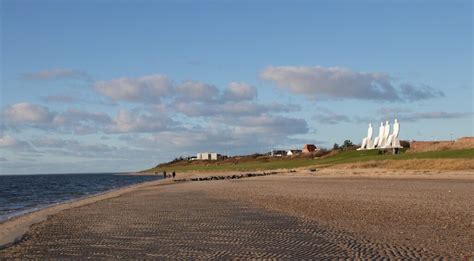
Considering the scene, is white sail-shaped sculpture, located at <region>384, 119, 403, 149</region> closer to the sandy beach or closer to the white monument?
the white monument

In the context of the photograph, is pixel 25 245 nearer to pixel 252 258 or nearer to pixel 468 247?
pixel 252 258

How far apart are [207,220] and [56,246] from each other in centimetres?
683

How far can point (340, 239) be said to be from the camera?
15.5 m

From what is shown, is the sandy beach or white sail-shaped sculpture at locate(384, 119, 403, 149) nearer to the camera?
the sandy beach

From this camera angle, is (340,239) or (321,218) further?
(321,218)

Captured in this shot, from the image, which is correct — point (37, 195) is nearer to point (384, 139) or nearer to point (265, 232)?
point (265, 232)

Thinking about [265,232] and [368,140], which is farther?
[368,140]

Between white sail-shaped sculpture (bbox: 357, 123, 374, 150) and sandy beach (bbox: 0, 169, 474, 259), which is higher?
white sail-shaped sculpture (bbox: 357, 123, 374, 150)

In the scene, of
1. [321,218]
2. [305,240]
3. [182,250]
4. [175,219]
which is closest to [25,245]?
[182,250]

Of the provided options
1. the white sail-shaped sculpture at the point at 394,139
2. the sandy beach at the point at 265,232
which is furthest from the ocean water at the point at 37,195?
the white sail-shaped sculpture at the point at 394,139

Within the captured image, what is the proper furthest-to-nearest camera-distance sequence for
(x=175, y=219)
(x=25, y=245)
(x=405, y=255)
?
(x=175, y=219) → (x=25, y=245) → (x=405, y=255)

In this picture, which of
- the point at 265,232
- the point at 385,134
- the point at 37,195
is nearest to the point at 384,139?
the point at 385,134

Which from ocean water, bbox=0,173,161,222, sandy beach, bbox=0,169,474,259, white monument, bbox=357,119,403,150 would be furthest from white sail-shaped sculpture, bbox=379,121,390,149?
sandy beach, bbox=0,169,474,259

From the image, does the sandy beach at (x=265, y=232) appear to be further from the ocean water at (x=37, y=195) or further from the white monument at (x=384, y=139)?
the white monument at (x=384, y=139)
